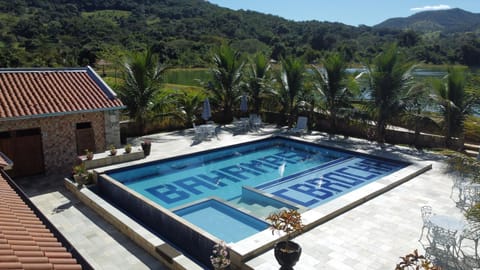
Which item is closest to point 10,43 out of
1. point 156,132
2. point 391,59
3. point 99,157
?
point 156,132

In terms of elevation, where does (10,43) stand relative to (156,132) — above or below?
above

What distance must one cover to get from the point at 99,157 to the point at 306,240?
8863mm

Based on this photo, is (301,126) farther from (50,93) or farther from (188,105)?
(50,93)

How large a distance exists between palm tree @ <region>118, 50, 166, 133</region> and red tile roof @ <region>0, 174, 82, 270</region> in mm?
12207

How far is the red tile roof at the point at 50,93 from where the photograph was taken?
12.6 meters

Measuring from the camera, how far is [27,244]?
4.04m

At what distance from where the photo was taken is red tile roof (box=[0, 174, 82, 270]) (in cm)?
356

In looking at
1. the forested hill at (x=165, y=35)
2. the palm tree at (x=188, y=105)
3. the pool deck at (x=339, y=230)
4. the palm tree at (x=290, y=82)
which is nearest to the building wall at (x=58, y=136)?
the pool deck at (x=339, y=230)

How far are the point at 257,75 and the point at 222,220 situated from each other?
42.0ft

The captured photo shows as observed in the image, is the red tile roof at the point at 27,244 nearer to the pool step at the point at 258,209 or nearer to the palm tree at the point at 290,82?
the pool step at the point at 258,209

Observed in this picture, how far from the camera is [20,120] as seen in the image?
1256cm

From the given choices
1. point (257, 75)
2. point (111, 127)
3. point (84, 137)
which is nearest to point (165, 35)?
point (257, 75)

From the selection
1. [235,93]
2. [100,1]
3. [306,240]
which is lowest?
[306,240]

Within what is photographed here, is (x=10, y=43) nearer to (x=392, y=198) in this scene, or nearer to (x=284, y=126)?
(x=284, y=126)
